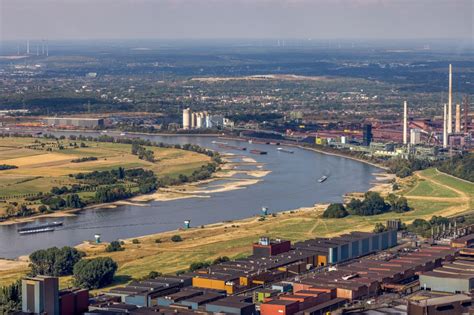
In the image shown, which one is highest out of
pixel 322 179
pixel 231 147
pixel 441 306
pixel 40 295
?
pixel 40 295

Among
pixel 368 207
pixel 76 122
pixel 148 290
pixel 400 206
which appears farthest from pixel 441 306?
pixel 76 122

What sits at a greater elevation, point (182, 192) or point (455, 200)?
point (455, 200)

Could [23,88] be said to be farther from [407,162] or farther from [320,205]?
[320,205]

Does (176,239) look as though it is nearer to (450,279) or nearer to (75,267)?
(75,267)

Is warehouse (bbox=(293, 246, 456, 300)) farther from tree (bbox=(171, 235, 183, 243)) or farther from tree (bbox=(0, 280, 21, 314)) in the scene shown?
tree (bbox=(171, 235, 183, 243))

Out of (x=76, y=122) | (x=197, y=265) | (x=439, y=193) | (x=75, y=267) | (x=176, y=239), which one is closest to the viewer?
(x=75, y=267)

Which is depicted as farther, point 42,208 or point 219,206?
point 219,206
